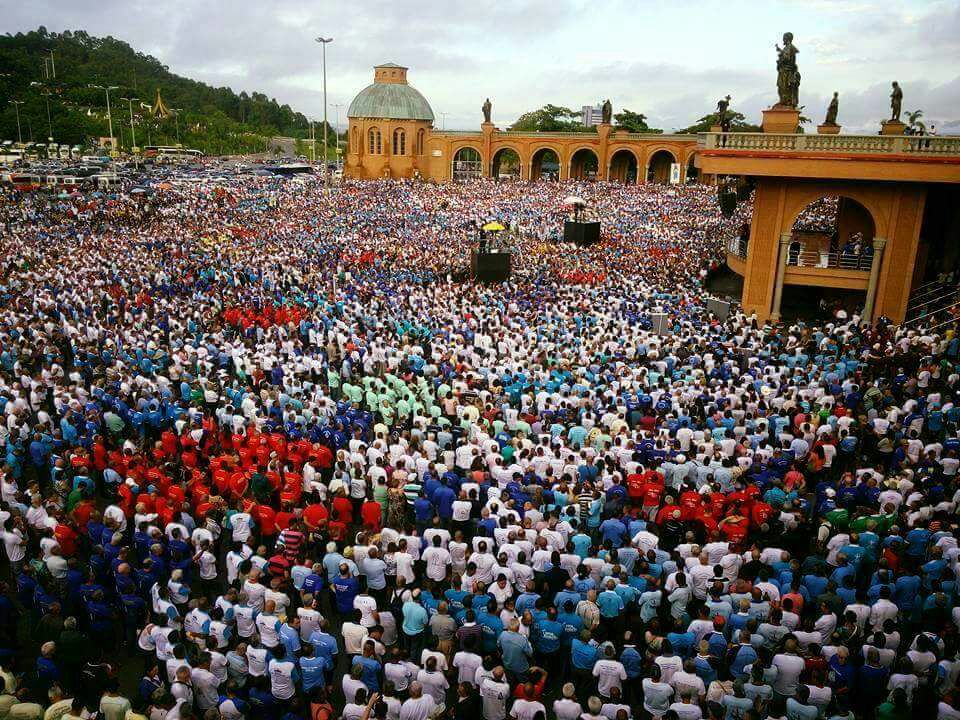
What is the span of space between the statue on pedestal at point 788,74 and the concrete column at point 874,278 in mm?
5785

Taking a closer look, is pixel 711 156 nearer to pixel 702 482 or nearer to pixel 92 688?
pixel 702 482

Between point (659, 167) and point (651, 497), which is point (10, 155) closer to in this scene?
point (659, 167)

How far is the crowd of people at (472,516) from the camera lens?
263 inches

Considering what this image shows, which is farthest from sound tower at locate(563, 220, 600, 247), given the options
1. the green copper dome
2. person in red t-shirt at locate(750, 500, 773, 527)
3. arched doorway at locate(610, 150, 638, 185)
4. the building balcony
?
the green copper dome

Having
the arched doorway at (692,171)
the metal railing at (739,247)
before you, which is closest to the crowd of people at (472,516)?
the metal railing at (739,247)

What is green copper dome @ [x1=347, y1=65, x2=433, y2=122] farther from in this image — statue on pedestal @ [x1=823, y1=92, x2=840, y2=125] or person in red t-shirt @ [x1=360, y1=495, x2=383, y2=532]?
person in red t-shirt @ [x1=360, y1=495, x2=383, y2=532]

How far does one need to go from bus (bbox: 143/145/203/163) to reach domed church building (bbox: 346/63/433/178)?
29.1 meters

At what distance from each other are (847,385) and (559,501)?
24.7ft

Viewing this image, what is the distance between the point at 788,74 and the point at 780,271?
21.5 ft

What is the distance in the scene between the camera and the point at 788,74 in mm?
22562

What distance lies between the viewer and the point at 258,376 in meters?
14.6

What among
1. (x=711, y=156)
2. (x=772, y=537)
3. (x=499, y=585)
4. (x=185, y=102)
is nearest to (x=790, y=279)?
(x=711, y=156)

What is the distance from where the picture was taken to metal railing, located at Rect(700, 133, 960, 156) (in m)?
19.5

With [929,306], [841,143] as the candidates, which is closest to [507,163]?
[841,143]
